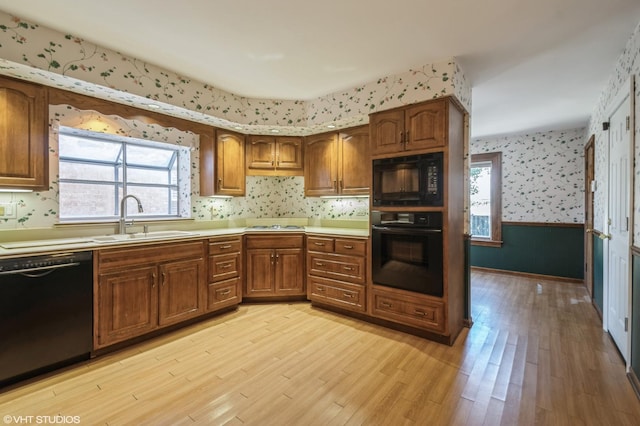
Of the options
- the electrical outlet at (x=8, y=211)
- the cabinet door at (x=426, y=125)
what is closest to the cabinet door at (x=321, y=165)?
the cabinet door at (x=426, y=125)

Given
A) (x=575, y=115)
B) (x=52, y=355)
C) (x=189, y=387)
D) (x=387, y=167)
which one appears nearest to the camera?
(x=189, y=387)

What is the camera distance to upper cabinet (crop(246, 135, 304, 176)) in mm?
3963

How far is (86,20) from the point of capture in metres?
2.12

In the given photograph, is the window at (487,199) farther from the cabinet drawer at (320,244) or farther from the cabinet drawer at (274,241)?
the cabinet drawer at (274,241)

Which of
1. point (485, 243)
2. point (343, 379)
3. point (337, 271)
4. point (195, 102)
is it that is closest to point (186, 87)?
point (195, 102)

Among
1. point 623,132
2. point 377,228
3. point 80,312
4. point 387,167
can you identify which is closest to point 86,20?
point 80,312

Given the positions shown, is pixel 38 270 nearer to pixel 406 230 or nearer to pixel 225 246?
pixel 225 246

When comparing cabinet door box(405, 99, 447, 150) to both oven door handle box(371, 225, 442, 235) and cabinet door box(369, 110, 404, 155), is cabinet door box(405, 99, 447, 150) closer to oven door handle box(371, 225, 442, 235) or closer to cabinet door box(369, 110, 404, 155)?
cabinet door box(369, 110, 404, 155)

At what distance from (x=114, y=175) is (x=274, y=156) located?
1847 millimetres

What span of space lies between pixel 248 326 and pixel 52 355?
151cm

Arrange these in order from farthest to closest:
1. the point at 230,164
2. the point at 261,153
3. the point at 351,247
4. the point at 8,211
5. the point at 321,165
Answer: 1. the point at 261,153
2. the point at 321,165
3. the point at 230,164
4. the point at 351,247
5. the point at 8,211

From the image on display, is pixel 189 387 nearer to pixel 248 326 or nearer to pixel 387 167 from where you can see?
pixel 248 326

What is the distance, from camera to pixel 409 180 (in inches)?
112

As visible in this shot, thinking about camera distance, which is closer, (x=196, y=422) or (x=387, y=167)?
(x=196, y=422)
